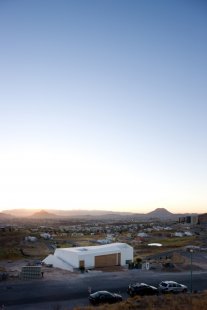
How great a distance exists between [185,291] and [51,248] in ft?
169

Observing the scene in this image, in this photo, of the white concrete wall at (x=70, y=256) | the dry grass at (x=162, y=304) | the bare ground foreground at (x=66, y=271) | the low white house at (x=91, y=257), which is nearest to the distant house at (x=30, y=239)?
the bare ground foreground at (x=66, y=271)

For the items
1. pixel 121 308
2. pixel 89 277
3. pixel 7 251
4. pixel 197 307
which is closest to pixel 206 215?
pixel 197 307

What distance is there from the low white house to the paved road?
4452 millimetres

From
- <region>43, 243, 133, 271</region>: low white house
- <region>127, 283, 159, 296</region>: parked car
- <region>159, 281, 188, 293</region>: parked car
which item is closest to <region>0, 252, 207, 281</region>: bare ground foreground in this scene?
<region>43, 243, 133, 271</region>: low white house

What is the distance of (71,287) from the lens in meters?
39.4

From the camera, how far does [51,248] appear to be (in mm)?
84562

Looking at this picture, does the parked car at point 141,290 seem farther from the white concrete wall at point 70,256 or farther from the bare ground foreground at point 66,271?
the white concrete wall at point 70,256

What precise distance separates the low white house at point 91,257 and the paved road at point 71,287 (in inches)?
175

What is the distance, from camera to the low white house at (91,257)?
173ft

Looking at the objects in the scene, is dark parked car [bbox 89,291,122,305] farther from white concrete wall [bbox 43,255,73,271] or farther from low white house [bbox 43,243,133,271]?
white concrete wall [bbox 43,255,73,271]

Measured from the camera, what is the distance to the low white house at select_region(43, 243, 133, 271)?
173 feet

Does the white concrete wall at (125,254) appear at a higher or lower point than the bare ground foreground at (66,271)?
higher

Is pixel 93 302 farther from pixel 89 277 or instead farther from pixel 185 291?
pixel 89 277

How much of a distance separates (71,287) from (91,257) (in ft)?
46.4
